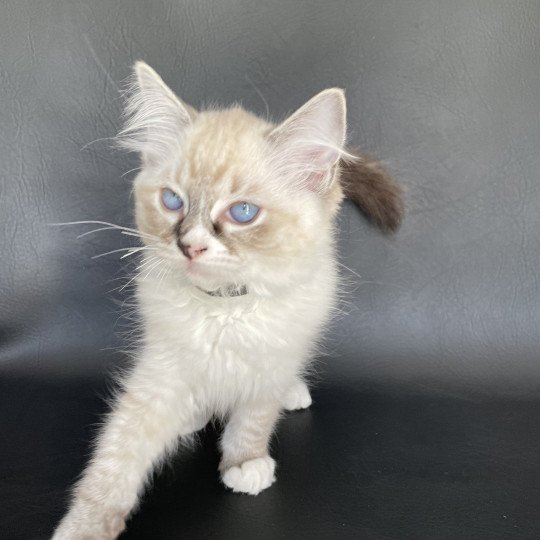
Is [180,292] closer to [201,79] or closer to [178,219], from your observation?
[178,219]

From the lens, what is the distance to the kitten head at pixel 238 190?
1.16 metres

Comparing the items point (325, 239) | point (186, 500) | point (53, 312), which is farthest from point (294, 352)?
point (53, 312)

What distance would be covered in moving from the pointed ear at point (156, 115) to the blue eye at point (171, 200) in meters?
0.12

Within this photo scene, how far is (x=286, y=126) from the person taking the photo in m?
1.23

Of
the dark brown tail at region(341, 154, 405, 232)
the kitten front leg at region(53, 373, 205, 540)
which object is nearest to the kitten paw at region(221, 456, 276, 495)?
the kitten front leg at region(53, 373, 205, 540)

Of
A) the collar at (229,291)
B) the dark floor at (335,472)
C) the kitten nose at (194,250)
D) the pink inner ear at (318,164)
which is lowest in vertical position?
the dark floor at (335,472)

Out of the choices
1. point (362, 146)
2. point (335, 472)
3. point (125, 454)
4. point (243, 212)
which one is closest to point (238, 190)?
point (243, 212)

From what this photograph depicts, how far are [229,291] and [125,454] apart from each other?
1.40 feet

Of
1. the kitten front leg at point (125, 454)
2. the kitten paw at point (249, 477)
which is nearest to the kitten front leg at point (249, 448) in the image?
the kitten paw at point (249, 477)

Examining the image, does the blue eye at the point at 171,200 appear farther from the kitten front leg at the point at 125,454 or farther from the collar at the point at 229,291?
the kitten front leg at the point at 125,454

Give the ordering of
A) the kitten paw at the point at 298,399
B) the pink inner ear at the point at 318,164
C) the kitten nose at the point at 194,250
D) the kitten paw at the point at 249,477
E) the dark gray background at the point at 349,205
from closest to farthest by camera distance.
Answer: the kitten nose at the point at 194,250
the pink inner ear at the point at 318,164
the kitten paw at the point at 249,477
the kitten paw at the point at 298,399
the dark gray background at the point at 349,205

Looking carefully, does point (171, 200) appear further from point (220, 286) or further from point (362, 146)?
point (362, 146)

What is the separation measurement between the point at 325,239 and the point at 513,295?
37.3 inches

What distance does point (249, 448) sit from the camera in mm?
1434
